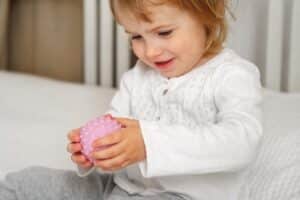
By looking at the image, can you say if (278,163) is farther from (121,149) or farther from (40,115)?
(40,115)

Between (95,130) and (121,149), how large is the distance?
53 mm

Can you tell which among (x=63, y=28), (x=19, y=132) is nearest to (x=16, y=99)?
(x=19, y=132)

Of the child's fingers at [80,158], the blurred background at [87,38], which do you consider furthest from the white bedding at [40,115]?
the child's fingers at [80,158]

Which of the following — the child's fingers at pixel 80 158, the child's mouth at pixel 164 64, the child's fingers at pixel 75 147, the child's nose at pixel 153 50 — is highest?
the child's nose at pixel 153 50

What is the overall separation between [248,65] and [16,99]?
716 millimetres

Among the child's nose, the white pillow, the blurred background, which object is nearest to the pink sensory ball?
the child's nose

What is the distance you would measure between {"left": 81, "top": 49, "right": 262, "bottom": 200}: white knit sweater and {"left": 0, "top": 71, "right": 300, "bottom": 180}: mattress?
0.18m

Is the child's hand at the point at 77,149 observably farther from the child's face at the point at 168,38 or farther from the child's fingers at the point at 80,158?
the child's face at the point at 168,38

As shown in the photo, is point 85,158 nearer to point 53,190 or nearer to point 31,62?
point 53,190

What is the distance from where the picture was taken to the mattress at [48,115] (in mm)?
1074

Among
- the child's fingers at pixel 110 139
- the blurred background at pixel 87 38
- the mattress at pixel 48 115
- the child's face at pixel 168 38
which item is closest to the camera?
the child's fingers at pixel 110 139

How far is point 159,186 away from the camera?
33.2 inches

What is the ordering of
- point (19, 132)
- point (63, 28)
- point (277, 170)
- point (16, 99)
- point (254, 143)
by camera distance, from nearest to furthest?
point (254, 143)
point (277, 170)
point (19, 132)
point (16, 99)
point (63, 28)

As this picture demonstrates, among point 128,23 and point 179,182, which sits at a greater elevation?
point 128,23
